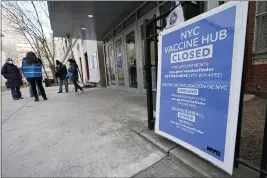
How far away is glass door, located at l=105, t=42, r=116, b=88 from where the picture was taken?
25.7ft

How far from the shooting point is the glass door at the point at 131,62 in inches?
223

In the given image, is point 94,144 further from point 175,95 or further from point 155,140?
point 175,95

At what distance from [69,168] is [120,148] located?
0.62 m

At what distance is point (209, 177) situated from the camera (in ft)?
4.28

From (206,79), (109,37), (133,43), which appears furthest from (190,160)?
(109,37)

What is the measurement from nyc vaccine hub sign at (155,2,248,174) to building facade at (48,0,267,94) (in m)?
0.22

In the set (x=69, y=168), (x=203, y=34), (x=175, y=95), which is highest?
(x=203, y=34)

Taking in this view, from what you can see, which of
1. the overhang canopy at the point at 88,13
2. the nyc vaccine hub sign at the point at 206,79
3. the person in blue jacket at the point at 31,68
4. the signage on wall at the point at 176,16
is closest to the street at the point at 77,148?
the nyc vaccine hub sign at the point at 206,79

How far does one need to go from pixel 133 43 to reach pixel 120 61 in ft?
4.92

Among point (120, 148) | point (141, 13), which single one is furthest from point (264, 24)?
point (120, 148)

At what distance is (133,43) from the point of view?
18.7 feet

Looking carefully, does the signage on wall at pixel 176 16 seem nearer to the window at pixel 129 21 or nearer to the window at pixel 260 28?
the window at pixel 260 28

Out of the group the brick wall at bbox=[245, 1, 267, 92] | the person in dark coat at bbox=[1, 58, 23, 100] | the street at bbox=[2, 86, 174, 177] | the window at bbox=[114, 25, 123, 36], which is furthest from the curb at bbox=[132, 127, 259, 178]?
the person in dark coat at bbox=[1, 58, 23, 100]

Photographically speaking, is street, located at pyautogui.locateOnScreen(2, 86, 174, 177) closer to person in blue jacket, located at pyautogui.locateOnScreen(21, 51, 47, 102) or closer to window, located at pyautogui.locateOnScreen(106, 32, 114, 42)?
person in blue jacket, located at pyautogui.locateOnScreen(21, 51, 47, 102)
